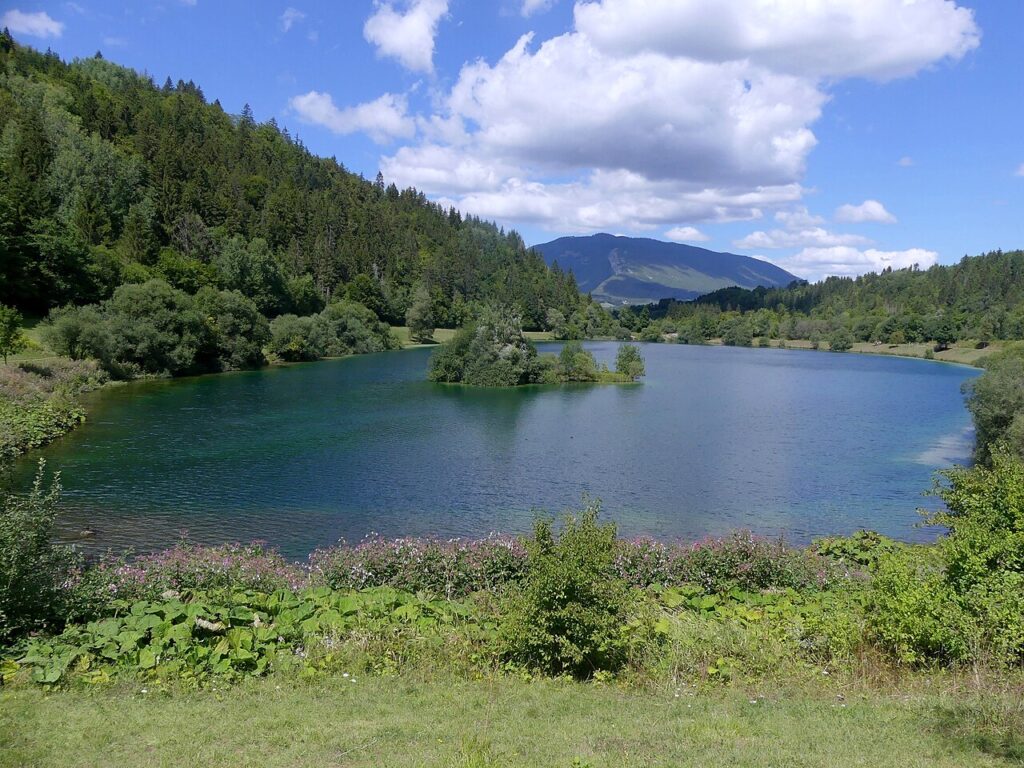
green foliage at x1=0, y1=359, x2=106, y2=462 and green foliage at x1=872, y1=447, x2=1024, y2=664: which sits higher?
green foliage at x1=872, y1=447, x2=1024, y2=664

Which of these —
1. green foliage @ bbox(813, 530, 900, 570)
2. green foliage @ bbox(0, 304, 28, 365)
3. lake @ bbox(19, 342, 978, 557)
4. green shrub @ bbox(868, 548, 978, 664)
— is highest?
green foliage @ bbox(0, 304, 28, 365)

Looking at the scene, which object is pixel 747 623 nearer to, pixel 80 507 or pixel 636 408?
pixel 80 507

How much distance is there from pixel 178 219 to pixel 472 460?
4381 inches

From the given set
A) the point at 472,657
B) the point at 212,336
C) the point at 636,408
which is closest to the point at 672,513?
the point at 472,657

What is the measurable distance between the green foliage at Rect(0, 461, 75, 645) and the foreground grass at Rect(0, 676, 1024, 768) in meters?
2.06

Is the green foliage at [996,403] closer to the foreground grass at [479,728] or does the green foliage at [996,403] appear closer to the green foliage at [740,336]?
the foreground grass at [479,728]

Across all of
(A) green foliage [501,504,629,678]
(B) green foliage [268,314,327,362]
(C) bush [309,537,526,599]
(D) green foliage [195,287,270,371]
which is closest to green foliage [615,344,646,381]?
(B) green foliage [268,314,327,362]

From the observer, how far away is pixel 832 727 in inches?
341

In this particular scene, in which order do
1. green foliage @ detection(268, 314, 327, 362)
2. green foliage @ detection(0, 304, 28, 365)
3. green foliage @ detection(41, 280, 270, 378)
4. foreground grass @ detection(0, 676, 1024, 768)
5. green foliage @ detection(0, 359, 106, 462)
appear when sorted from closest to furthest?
foreground grass @ detection(0, 676, 1024, 768) < green foliage @ detection(0, 359, 106, 462) < green foliage @ detection(0, 304, 28, 365) < green foliage @ detection(41, 280, 270, 378) < green foliage @ detection(268, 314, 327, 362)

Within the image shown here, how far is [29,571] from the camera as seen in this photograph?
A: 11.1 m

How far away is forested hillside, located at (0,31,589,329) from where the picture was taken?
8150 centimetres

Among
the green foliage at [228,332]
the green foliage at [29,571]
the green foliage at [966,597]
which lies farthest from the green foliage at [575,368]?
the green foliage at [29,571]

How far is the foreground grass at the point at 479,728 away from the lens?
760 cm

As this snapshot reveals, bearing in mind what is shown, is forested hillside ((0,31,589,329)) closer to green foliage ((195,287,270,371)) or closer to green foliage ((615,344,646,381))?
green foliage ((195,287,270,371))
